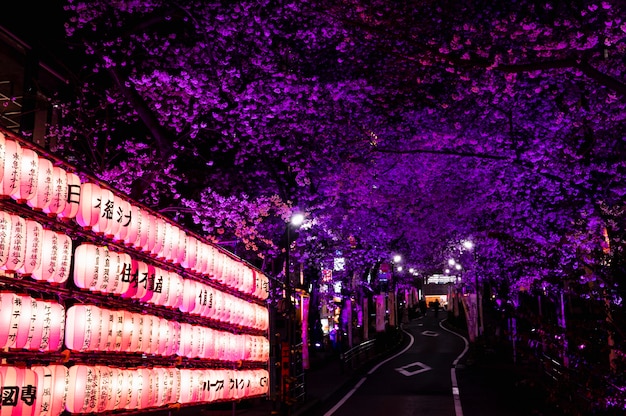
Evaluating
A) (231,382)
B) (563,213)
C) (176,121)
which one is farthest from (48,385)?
(563,213)

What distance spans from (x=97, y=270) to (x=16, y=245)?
2114 millimetres

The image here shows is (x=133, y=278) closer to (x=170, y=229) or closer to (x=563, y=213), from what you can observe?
(x=170, y=229)

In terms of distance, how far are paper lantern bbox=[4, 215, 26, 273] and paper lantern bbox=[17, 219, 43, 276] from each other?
0.08 meters

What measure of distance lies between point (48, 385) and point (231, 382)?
27.5 ft

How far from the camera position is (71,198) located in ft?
28.5

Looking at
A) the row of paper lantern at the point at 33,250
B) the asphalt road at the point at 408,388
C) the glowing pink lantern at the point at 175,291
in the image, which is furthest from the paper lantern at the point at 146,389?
the asphalt road at the point at 408,388

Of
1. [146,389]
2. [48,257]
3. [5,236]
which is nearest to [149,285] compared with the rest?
[146,389]

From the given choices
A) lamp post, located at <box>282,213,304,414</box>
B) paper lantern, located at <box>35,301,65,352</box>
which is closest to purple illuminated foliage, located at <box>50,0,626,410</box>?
lamp post, located at <box>282,213,304,414</box>

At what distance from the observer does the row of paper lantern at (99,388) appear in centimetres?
750

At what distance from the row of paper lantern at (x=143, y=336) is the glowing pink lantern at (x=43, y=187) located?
1.81 meters

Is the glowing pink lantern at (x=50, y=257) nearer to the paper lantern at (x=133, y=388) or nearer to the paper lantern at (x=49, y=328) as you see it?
the paper lantern at (x=49, y=328)

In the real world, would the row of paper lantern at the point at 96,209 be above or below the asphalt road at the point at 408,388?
above

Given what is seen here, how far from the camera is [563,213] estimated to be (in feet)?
70.9

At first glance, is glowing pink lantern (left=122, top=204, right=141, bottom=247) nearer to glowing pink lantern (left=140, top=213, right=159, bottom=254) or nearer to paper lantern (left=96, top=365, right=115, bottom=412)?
glowing pink lantern (left=140, top=213, right=159, bottom=254)
